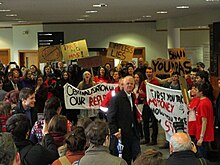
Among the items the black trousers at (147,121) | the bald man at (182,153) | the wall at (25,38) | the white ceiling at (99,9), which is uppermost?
the white ceiling at (99,9)

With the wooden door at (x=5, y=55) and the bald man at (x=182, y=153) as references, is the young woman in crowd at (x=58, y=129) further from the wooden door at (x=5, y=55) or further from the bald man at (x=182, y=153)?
the wooden door at (x=5, y=55)

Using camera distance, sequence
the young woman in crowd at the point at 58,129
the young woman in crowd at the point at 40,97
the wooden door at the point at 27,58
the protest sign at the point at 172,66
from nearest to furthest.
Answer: the young woman in crowd at the point at 58,129
the young woman in crowd at the point at 40,97
the protest sign at the point at 172,66
the wooden door at the point at 27,58

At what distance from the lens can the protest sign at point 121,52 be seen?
49.1ft

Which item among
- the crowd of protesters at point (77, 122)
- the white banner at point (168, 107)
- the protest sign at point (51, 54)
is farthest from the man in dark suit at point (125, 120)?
the protest sign at point (51, 54)

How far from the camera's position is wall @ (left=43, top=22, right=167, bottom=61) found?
21797 millimetres

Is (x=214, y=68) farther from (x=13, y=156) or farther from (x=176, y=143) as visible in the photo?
(x=13, y=156)

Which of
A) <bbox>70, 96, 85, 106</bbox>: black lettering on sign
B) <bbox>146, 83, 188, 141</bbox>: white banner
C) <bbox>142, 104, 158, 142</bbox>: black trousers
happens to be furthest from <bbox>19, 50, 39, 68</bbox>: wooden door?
<bbox>146, 83, 188, 141</bbox>: white banner

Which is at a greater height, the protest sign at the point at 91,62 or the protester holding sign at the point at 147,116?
the protest sign at the point at 91,62

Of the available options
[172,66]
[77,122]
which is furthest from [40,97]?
[77,122]

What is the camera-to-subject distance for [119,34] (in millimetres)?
22062

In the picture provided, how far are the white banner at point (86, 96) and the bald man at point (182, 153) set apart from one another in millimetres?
5993

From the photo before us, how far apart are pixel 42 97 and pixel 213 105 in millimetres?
3291

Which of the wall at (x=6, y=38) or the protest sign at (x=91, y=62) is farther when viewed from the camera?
the wall at (x=6, y=38)

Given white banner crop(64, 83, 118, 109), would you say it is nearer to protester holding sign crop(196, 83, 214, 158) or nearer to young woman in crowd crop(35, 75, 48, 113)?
young woman in crowd crop(35, 75, 48, 113)
